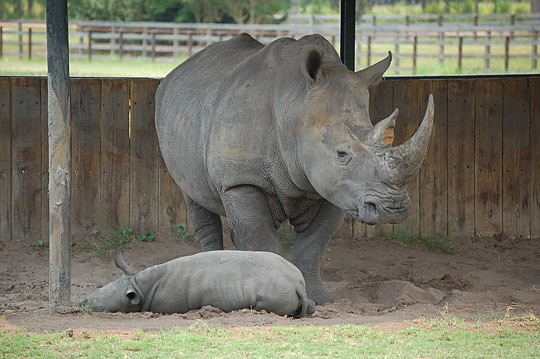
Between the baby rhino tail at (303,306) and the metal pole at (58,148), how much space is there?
5.77 feet

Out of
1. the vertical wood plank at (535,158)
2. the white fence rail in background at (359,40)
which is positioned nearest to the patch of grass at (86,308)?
the vertical wood plank at (535,158)

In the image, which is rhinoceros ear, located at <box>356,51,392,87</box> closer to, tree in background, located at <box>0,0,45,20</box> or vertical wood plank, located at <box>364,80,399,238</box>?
vertical wood plank, located at <box>364,80,399,238</box>

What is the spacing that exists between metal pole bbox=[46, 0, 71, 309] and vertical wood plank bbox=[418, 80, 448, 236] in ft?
17.1

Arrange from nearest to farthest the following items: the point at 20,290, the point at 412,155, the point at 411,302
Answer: the point at 412,155 < the point at 411,302 < the point at 20,290

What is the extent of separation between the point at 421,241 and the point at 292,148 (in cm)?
402

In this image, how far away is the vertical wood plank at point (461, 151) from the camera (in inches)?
507

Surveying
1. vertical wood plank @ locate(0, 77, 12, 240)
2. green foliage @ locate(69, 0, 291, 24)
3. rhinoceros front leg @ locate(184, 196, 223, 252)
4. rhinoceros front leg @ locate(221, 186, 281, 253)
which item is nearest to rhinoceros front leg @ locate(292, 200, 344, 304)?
rhinoceros front leg @ locate(221, 186, 281, 253)

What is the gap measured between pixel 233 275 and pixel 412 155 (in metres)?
1.54

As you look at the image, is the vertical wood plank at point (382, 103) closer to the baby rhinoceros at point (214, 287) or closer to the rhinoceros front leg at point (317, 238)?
the rhinoceros front leg at point (317, 238)

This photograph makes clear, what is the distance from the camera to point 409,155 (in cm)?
803

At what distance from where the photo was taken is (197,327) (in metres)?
7.55

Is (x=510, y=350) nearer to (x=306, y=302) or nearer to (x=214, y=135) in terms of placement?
(x=306, y=302)

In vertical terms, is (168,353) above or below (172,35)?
below

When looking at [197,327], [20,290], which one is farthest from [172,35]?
[197,327]
